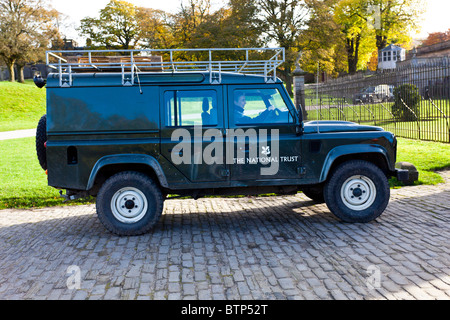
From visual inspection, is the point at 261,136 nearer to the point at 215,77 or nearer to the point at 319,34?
the point at 215,77

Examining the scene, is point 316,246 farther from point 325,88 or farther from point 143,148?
point 325,88

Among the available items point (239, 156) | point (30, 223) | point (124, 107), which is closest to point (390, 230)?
point (239, 156)

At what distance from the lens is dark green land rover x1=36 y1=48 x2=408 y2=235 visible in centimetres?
582

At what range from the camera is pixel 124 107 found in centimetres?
588

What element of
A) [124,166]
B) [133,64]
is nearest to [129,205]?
[124,166]

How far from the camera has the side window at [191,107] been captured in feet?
19.6

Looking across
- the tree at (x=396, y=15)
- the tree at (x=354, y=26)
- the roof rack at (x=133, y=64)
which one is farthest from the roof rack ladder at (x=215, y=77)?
the tree at (x=396, y=15)

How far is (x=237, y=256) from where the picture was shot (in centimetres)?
509

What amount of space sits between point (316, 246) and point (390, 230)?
129cm

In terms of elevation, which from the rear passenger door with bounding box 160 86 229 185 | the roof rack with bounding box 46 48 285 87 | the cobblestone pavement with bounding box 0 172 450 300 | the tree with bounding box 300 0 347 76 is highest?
the tree with bounding box 300 0 347 76

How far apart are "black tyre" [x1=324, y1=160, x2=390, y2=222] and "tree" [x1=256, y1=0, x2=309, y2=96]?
26.6 meters

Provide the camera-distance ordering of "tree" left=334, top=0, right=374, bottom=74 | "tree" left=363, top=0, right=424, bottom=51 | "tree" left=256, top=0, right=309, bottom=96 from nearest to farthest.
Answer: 1. "tree" left=256, top=0, right=309, bottom=96
2. "tree" left=334, top=0, right=374, bottom=74
3. "tree" left=363, top=0, right=424, bottom=51

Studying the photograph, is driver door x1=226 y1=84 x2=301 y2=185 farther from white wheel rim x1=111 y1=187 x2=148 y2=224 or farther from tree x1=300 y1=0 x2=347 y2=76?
tree x1=300 y1=0 x2=347 y2=76

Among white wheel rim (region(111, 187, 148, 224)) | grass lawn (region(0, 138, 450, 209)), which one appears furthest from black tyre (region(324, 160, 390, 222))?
grass lawn (region(0, 138, 450, 209))
